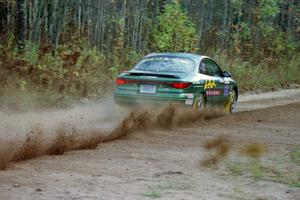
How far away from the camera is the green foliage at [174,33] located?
2433 centimetres

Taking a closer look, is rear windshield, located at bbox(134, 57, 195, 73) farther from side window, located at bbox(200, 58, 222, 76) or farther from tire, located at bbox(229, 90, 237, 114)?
tire, located at bbox(229, 90, 237, 114)

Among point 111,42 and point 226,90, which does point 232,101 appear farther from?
point 111,42

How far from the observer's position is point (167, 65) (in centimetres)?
1288

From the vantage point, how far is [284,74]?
29250 millimetres

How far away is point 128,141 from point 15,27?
925cm

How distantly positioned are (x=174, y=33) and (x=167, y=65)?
11863mm

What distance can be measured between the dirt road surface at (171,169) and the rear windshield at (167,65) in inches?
64.3

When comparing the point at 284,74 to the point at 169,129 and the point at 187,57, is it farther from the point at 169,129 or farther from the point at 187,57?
the point at 169,129

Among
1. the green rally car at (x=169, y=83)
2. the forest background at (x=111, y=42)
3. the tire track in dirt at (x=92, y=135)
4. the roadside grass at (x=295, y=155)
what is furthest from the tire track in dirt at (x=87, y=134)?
the forest background at (x=111, y=42)

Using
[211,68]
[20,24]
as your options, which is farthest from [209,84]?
[20,24]

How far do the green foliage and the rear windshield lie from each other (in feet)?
36.2

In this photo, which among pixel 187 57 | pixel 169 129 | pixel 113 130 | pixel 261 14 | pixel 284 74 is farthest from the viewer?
pixel 261 14

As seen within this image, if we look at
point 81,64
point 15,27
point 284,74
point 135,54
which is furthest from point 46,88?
point 284,74

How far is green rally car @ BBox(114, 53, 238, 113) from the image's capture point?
12.3 meters
